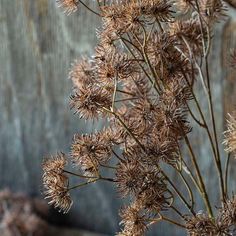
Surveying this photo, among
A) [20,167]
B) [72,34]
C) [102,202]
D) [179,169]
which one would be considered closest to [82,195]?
[102,202]

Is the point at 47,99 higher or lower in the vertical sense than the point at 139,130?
lower

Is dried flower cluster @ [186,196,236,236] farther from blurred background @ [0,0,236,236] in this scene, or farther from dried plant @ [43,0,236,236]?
blurred background @ [0,0,236,236]

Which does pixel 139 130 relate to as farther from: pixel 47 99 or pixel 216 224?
pixel 47 99

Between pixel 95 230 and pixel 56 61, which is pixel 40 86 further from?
pixel 95 230

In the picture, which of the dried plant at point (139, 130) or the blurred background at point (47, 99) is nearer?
the dried plant at point (139, 130)

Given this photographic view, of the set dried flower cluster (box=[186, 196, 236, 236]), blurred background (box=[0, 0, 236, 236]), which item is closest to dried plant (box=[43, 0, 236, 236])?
dried flower cluster (box=[186, 196, 236, 236])

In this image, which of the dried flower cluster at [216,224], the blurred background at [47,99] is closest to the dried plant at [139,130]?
the dried flower cluster at [216,224]

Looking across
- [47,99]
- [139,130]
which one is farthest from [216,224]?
[47,99]

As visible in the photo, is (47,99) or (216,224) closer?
(216,224)

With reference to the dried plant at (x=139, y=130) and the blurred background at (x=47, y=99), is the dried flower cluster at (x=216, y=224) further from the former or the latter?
the blurred background at (x=47, y=99)
